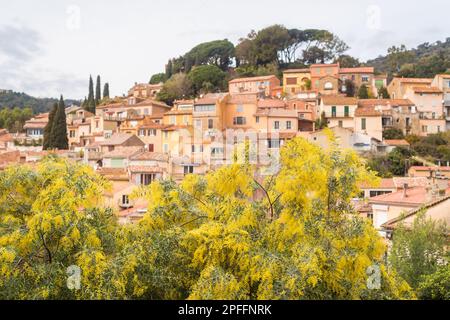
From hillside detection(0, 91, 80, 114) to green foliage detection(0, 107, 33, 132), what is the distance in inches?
1576

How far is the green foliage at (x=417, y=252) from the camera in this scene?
59.8 feet

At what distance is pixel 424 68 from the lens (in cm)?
8450

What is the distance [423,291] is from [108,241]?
9.72m

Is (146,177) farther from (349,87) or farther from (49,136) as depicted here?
(349,87)

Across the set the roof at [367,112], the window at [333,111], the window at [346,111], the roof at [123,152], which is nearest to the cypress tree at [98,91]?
the roof at [123,152]

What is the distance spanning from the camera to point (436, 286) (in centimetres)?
1625

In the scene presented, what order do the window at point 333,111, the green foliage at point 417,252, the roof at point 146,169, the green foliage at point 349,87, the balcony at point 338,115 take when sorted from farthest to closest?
the green foliage at point 349,87
the window at point 333,111
the balcony at point 338,115
the roof at point 146,169
the green foliage at point 417,252

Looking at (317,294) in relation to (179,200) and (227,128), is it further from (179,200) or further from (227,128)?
(227,128)

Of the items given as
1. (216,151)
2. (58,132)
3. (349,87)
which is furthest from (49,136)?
(349,87)

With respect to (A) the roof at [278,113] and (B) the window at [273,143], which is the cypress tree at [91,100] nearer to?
(A) the roof at [278,113]

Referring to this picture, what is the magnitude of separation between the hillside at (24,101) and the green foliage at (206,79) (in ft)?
194

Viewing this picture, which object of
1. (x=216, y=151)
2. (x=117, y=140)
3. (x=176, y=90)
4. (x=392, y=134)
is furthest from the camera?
(x=176, y=90)

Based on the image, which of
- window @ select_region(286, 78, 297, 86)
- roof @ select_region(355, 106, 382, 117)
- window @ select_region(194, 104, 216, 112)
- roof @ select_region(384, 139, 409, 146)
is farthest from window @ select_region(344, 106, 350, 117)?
window @ select_region(286, 78, 297, 86)

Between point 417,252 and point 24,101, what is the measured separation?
132171mm
